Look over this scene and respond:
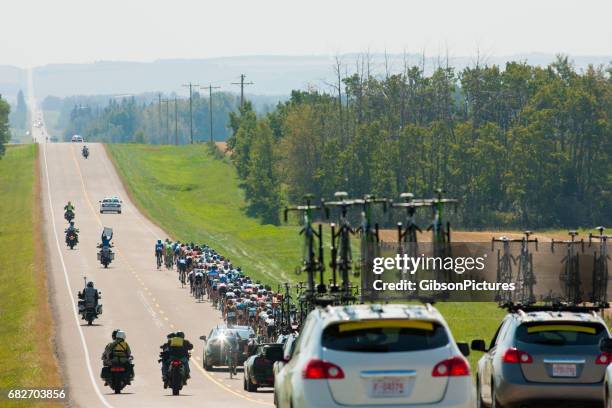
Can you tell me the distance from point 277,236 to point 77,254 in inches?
1155

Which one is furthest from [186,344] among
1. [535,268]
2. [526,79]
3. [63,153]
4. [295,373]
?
[63,153]

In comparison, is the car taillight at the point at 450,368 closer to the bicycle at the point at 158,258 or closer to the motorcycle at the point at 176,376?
the motorcycle at the point at 176,376

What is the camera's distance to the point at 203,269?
7144cm

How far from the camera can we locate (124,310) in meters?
66.4

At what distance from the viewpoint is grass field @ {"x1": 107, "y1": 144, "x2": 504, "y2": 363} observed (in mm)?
75375

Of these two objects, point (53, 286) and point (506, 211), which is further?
point (506, 211)

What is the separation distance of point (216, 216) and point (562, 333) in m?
122

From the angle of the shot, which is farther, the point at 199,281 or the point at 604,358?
→ the point at 199,281

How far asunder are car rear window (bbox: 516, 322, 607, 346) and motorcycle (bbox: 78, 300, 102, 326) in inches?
1641

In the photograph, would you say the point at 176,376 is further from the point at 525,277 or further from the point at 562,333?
the point at 525,277

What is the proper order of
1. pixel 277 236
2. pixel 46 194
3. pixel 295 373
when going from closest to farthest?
pixel 295 373
pixel 277 236
pixel 46 194

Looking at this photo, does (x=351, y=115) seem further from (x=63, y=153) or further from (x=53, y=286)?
(x=53, y=286)

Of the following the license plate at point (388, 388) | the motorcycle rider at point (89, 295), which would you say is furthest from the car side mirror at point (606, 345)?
the motorcycle rider at point (89, 295)

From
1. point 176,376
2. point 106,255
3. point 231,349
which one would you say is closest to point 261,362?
point 176,376
